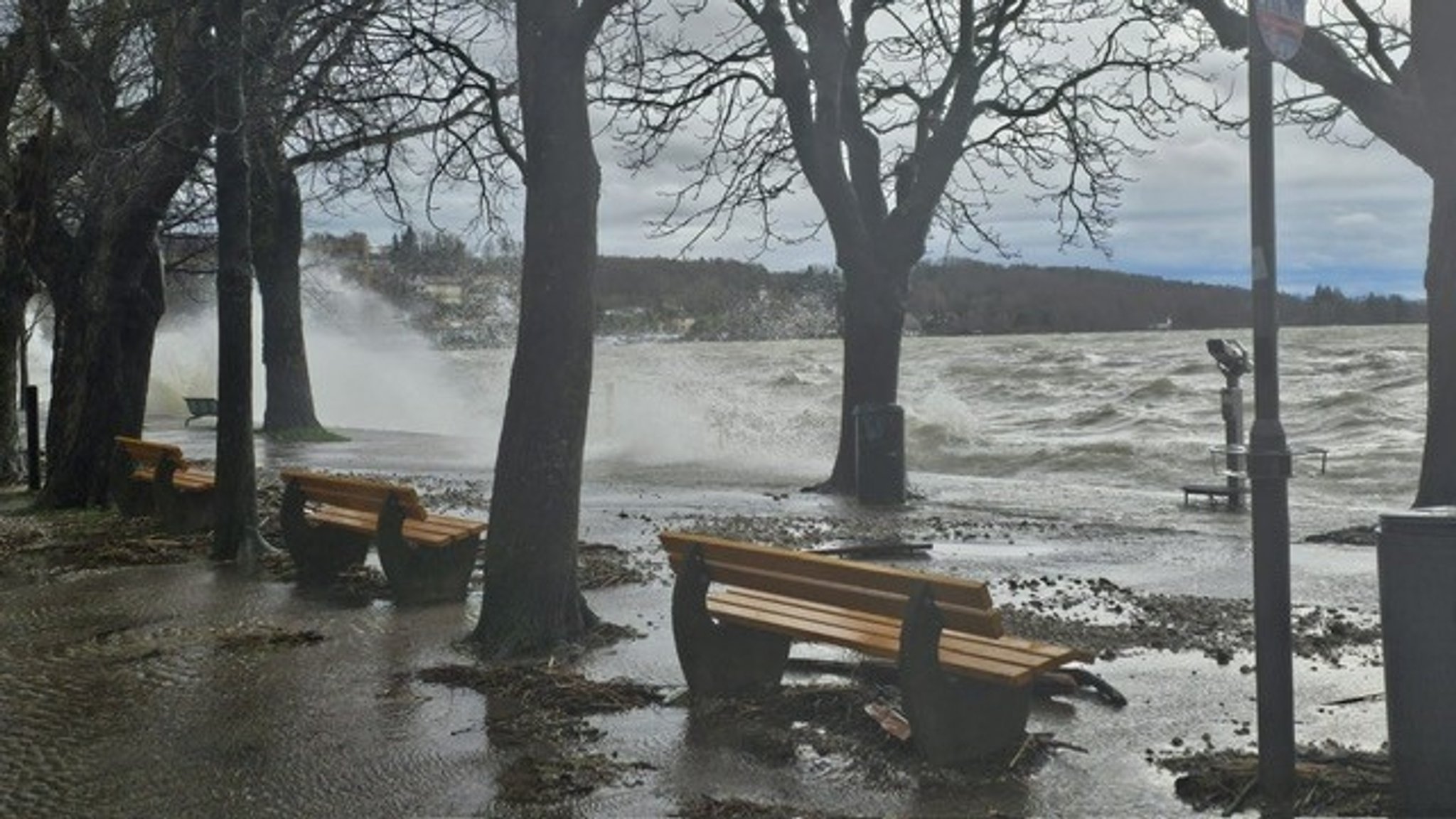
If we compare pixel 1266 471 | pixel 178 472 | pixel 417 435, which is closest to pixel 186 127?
pixel 178 472

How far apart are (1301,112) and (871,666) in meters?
13.5

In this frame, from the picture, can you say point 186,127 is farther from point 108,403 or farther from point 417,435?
point 417,435

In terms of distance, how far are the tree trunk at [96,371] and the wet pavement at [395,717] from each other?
442 centimetres

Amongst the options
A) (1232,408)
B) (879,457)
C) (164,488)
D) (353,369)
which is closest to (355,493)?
(164,488)

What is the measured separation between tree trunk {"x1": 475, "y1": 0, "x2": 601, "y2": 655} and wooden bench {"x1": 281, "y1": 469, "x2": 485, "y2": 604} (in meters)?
1.56

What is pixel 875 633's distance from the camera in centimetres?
638

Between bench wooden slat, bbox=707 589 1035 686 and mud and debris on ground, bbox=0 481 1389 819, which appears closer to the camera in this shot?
mud and debris on ground, bbox=0 481 1389 819

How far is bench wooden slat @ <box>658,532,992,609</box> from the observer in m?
5.84

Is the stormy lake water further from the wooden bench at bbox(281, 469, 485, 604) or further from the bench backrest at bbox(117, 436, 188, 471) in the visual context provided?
the bench backrest at bbox(117, 436, 188, 471)

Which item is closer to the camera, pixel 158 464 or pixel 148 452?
pixel 158 464

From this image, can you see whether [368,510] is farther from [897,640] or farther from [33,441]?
[33,441]

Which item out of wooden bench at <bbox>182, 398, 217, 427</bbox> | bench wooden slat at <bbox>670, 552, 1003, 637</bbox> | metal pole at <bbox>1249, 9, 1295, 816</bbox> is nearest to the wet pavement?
metal pole at <bbox>1249, 9, 1295, 816</bbox>

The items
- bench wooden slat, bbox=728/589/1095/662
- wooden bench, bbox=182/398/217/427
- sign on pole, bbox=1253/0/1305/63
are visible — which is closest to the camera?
sign on pole, bbox=1253/0/1305/63

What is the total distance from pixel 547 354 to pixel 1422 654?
4.67 metres
